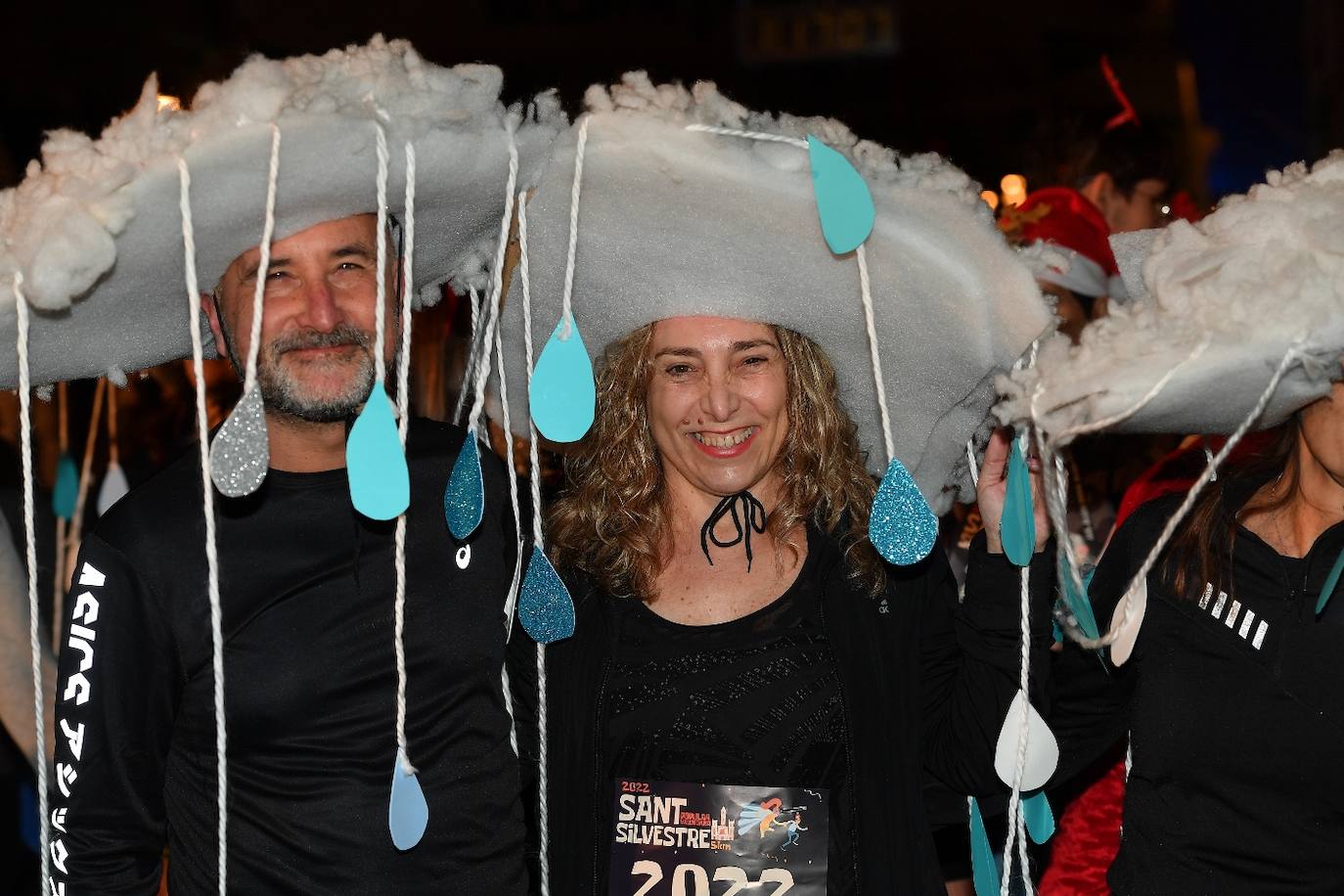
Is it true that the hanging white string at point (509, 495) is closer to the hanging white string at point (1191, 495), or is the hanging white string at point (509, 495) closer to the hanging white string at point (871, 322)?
the hanging white string at point (871, 322)

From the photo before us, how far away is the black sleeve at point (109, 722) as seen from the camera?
1.93 metres

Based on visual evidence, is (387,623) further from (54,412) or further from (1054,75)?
(1054,75)

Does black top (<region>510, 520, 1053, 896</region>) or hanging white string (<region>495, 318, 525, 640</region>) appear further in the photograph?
hanging white string (<region>495, 318, 525, 640</region>)

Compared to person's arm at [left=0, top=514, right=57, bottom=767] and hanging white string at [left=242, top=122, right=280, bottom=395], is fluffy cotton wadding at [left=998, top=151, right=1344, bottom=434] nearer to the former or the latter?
hanging white string at [left=242, top=122, right=280, bottom=395]

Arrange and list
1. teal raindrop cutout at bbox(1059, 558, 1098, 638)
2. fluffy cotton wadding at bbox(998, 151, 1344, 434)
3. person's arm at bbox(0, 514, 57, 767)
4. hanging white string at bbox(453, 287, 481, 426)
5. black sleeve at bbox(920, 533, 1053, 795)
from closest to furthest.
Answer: fluffy cotton wadding at bbox(998, 151, 1344, 434), teal raindrop cutout at bbox(1059, 558, 1098, 638), black sleeve at bbox(920, 533, 1053, 795), hanging white string at bbox(453, 287, 481, 426), person's arm at bbox(0, 514, 57, 767)

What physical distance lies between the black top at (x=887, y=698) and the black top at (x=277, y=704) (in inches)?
3.8

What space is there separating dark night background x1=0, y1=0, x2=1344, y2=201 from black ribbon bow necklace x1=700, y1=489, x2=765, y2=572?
2.50 metres

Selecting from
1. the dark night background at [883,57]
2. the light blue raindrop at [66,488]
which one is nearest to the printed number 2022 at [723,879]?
the light blue raindrop at [66,488]

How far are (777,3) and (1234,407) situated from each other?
9609 mm

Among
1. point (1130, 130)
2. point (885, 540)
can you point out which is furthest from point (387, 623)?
point (1130, 130)

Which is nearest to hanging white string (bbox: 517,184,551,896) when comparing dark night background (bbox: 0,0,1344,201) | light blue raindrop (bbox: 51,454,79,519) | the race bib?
the race bib

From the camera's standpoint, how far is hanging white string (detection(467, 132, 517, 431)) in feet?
6.47

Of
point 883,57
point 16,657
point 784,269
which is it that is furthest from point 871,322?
point 883,57

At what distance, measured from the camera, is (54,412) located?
403cm
